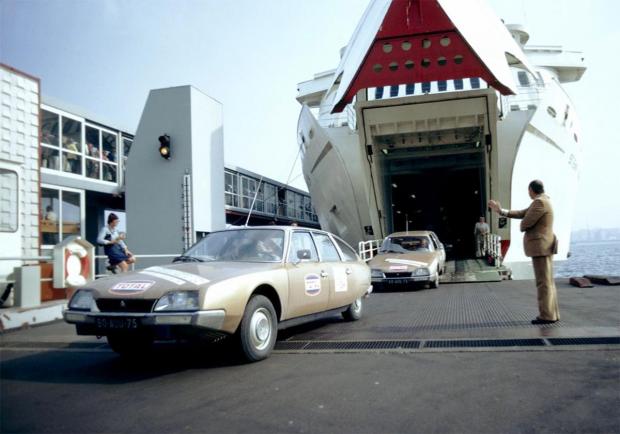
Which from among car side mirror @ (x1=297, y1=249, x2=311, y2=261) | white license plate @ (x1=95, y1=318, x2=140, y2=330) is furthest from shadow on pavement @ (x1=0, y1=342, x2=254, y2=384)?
car side mirror @ (x1=297, y1=249, x2=311, y2=261)

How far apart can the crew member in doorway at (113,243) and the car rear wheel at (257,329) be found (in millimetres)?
5210

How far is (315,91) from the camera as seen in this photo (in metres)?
27.9

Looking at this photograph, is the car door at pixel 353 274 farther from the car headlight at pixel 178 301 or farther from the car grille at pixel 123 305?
the car grille at pixel 123 305

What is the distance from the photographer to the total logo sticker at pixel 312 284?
5.65m

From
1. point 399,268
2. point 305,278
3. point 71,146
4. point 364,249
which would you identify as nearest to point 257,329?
point 305,278

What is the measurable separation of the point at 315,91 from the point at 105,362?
24586 mm

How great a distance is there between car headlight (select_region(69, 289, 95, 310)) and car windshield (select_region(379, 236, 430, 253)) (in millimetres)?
9901

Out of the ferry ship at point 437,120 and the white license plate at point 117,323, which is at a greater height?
the ferry ship at point 437,120

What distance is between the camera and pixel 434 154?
21766 mm

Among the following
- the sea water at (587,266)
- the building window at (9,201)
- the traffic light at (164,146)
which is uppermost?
the traffic light at (164,146)

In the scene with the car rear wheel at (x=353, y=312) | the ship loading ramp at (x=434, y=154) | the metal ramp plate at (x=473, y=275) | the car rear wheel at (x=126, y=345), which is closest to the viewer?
the car rear wheel at (x=126, y=345)

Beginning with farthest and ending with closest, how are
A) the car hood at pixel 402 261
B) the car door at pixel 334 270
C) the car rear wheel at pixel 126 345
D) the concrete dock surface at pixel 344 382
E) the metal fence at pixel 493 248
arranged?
the metal fence at pixel 493 248
the car hood at pixel 402 261
the car door at pixel 334 270
the car rear wheel at pixel 126 345
the concrete dock surface at pixel 344 382

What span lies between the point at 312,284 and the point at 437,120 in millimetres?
13658

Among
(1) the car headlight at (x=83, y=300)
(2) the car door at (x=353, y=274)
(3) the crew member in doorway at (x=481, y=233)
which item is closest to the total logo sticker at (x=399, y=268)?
(2) the car door at (x=353, y=274)
